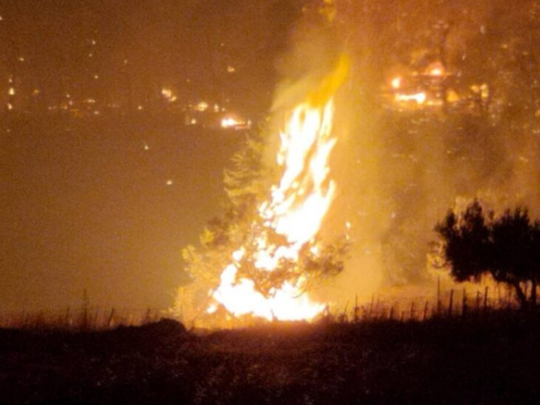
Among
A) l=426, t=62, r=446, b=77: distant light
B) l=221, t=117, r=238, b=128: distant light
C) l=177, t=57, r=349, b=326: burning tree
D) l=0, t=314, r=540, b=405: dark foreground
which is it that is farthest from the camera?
l=221, t=117, r=238, b=128: distant light

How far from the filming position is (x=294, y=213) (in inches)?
1194

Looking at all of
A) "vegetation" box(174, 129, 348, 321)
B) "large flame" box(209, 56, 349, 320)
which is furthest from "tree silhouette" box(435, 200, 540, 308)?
"vegetation" box(174, 129, 348, 321)

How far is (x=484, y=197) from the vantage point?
114 feet

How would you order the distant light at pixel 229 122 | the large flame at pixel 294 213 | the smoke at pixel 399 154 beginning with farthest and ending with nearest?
1. the distant light at pixel 229 122
2. the smoke at pixel 399 154
3. the large flame at pixel 294 213

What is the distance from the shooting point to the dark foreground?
9.71 meters

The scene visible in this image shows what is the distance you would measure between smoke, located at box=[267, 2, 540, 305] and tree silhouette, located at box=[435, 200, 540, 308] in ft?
45.9

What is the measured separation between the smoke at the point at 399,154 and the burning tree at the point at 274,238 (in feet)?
5.30

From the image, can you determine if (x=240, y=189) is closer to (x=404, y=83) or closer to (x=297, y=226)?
(x=297, y=226)

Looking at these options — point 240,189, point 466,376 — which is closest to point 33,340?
point 466,376

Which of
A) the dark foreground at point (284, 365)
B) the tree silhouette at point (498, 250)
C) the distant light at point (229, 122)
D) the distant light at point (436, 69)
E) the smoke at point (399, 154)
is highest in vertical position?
the distant light at point (229, 122)

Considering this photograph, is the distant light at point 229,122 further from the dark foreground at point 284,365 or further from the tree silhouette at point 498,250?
the dark foreground at point 284,365

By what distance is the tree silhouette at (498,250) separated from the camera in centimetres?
1766

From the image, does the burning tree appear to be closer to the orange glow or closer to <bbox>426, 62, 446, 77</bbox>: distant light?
the orange glow

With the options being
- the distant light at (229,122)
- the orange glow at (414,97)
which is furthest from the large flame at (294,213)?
the distant light at (229,122)
